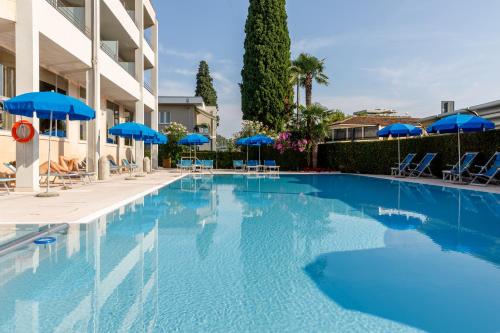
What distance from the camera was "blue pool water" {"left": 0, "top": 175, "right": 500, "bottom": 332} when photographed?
327 cm

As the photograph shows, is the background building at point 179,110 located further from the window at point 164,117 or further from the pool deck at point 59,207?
the pool deck at point 59,207

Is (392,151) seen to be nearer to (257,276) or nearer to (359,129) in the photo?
(359,129)

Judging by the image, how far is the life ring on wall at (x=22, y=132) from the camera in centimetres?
1152

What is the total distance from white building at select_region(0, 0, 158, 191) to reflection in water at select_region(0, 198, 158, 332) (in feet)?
24.0

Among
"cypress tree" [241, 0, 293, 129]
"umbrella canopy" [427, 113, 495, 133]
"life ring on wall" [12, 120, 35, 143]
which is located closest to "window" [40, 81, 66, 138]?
"life ring on wall" [12, 120, 35, 143]

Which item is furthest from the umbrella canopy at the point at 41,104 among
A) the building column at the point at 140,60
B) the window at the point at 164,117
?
the window at the point at 164,117

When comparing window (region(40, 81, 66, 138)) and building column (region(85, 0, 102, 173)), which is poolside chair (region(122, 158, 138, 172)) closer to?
building column (region(85, 0, 102, 173))

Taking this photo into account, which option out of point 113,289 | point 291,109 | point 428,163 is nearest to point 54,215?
point 113,289

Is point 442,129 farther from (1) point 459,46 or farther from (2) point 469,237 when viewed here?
(2) point 469,237

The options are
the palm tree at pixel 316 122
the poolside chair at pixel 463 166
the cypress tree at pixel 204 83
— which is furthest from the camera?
the cypress tree at pixel 204 83

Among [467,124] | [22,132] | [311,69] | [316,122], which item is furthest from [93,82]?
[311,69]

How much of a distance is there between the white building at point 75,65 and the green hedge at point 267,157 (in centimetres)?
624

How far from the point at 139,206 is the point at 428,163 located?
1520 centimetres

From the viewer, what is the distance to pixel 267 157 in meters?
32.0
